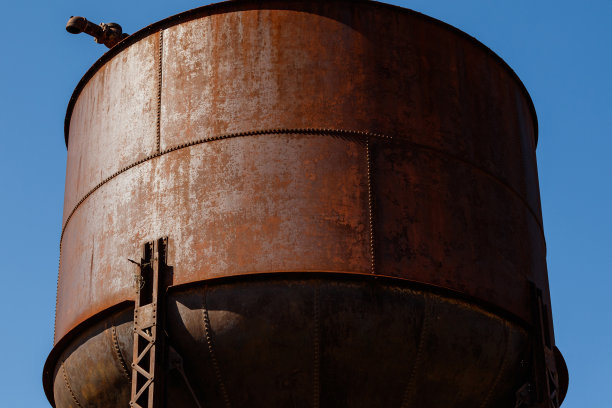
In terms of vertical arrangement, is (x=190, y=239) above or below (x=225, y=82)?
below

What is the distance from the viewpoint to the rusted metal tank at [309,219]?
36.8ft

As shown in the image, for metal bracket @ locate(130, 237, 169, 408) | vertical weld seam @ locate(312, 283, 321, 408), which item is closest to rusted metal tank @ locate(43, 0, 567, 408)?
vertical weld seam @ locate(312, 283, 321, 408)

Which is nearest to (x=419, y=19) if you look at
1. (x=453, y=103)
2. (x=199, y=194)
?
(x=453, y=103)

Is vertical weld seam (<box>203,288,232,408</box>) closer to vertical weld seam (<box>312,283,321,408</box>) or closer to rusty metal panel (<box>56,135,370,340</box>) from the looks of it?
rusty metal panel (<box>56,135,370,340</box>)

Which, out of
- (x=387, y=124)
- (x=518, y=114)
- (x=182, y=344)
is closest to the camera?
(x=182, y=344)

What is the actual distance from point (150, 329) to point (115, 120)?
9.41 feet

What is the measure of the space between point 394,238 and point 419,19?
9.52 feet

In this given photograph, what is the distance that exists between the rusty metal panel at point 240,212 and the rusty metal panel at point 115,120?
392 mm

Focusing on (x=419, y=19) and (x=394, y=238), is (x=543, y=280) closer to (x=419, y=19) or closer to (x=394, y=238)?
(x=394, y=238)

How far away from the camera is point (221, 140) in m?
12.0

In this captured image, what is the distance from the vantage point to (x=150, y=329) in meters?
11.3

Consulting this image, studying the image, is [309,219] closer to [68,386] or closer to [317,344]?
[317,344]

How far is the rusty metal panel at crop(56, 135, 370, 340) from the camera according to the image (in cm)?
1137

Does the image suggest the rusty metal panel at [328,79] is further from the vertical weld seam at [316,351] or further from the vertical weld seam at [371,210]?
the vertical weld seam at [316,351]
